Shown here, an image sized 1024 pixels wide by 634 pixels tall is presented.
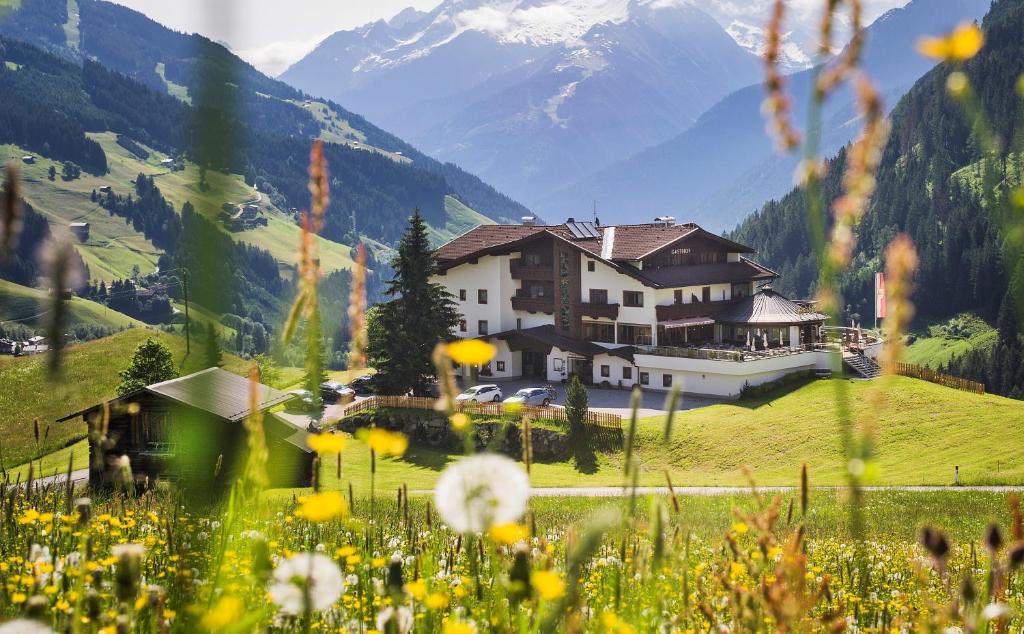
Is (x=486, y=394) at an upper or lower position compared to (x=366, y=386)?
lower

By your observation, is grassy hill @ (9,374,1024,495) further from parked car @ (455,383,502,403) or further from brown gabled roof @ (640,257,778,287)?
brown gabled roof @ (640,257,778,287)

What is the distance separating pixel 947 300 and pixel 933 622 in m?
174

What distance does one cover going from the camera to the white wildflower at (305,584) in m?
2.12

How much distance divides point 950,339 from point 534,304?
357ft

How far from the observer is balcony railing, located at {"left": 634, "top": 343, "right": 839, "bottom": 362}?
178 ft

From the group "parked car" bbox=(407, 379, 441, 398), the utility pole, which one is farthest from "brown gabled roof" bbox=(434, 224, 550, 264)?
the utility pole

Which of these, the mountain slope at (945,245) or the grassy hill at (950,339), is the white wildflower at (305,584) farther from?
the grassy hill at (950,339)

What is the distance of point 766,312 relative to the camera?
200ft

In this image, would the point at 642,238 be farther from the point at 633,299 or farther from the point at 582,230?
the point at 633,299

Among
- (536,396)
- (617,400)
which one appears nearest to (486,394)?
(536,396)

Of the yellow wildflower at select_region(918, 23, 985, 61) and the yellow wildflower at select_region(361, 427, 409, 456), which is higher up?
the yellow wildflower at select_region(918, 23, 985, 61)

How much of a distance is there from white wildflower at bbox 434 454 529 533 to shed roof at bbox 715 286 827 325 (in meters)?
59.8

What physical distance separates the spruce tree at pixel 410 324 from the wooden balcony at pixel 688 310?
13279 millimetres

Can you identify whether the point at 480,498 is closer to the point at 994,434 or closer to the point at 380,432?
the point at 380,432
